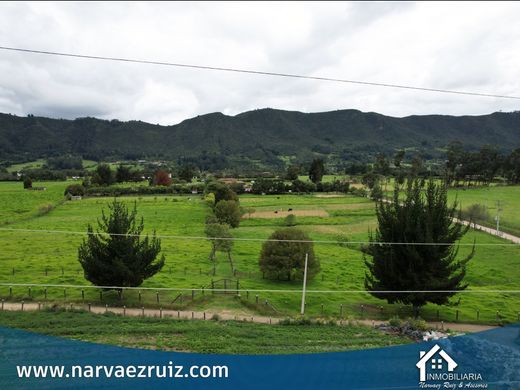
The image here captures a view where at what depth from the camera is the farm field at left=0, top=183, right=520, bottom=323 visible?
64.2 ft

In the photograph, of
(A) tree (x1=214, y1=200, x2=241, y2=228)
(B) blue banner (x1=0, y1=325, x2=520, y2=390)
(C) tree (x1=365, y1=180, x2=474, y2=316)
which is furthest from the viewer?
(A) tree (x1=214, y1=200, x2=241, y2=228)

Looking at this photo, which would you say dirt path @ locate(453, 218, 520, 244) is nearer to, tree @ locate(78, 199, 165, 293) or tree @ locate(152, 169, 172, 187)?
tree @ locate(78, 199, 165, 293)

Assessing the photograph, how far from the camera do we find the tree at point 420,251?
1733 centimetres

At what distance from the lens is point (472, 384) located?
33.9 ft

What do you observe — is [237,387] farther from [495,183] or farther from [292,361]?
[495,183]

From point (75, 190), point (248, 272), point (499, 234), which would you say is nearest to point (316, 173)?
point (75, 190)

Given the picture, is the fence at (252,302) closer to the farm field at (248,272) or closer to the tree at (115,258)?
the farm field at (248,272)

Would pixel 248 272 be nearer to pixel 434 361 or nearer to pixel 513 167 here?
pixel 434 361

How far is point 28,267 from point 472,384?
26.0 m

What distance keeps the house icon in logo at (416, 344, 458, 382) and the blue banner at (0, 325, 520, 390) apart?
0.08ft

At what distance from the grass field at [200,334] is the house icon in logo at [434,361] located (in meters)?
2.18

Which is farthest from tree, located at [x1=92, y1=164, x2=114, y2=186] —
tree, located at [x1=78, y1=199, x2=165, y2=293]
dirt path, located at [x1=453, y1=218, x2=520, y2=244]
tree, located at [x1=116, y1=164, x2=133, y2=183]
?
tree, located at [x1=78, y1=199, x2=165, y2=293]

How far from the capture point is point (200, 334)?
13305 millimetres

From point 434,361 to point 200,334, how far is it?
279 inches
